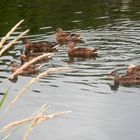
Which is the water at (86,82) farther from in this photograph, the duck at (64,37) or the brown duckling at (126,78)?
the duck at (64,37)

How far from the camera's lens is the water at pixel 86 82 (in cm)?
1003

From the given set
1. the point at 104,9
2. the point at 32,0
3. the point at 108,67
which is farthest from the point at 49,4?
the point at 108,67

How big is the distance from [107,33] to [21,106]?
26.1 feet

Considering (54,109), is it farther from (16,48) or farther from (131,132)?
(16,48)

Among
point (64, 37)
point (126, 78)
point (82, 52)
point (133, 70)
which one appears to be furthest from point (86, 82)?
point (64, 37)

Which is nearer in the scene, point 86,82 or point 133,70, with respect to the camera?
point 86,82

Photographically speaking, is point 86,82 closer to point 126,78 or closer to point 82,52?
point 126,78

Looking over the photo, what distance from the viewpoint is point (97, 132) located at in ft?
31.8

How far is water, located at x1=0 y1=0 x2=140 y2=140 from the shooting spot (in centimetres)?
1003

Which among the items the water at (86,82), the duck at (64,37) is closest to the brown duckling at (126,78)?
the water at (86,82)

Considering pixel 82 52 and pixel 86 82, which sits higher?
pixel 82 52

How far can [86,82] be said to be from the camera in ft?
43.2

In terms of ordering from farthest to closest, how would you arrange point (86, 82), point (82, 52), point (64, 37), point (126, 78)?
point (64, 37)
point (82, 52)
point (126, 78)
point (86, 82)

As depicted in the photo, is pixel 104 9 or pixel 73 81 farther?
pixel 104 9
